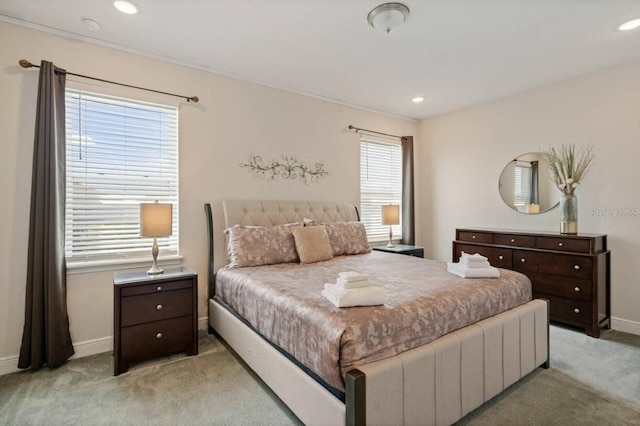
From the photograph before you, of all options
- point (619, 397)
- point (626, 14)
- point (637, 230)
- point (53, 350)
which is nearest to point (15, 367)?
point (53, 350)

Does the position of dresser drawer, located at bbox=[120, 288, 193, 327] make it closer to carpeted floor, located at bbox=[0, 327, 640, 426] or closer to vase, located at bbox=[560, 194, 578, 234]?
carpeted floor, located at bbox=[0, 327, 640, 426]

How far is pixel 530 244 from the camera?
3.50 m

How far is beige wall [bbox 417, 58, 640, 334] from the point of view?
10.5ft

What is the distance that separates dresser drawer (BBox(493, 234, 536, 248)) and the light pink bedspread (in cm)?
132

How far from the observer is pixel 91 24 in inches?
98.9

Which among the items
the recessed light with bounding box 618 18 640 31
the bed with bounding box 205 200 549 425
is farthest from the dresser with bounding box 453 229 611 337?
the recessed light with bounding box 618 18 640 31

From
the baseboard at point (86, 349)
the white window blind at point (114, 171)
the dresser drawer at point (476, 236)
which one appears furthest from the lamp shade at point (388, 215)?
the baseboard at point (86, 349)

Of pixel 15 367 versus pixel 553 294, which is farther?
pixel 553 294

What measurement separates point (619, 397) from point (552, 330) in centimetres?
121

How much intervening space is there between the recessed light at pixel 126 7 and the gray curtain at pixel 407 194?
3.72 m

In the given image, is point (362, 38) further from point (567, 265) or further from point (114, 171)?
point (567, 265)

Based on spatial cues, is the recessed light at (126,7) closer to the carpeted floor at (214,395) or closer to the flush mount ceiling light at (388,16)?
the flush mount ceiling light at (388,16)

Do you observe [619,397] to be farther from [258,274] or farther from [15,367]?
[15,367]

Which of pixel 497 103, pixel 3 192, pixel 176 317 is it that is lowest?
pixel 176 317
